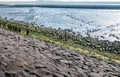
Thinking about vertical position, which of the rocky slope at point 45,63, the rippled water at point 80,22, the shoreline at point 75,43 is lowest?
the rippled water at point 80,22

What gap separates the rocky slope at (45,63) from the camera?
1283cm

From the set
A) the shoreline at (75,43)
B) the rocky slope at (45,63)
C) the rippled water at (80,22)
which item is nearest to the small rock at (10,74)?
the rocky slope at (45,63)

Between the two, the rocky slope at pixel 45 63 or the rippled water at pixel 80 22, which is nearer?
the rocky slope at pixel 45 63

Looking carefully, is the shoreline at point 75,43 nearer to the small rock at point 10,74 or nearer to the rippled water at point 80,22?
the small rock at point 10,74

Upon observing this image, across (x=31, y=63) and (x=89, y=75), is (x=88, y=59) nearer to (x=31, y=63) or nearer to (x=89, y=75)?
(x=89, y=75)

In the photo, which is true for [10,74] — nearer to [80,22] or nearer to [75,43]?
[75,43]

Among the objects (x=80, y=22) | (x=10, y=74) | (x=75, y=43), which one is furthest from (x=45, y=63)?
(x=80, y=22)

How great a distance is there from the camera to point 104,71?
47.8 feet

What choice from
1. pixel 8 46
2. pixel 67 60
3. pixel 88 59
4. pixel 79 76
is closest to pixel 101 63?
pixel 88 59

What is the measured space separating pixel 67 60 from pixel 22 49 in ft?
8.89

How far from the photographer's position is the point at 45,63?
46.8 feet

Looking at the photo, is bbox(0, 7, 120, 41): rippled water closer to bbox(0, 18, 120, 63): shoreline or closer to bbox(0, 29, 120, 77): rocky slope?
bbox(0, 18, 120, 63): shoreline

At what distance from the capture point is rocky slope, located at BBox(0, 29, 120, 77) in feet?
42.1

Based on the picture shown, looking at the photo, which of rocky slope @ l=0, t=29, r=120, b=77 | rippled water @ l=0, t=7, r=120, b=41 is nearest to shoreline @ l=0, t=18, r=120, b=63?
rocky slope @ l=0, t=29, r=120, b=77
